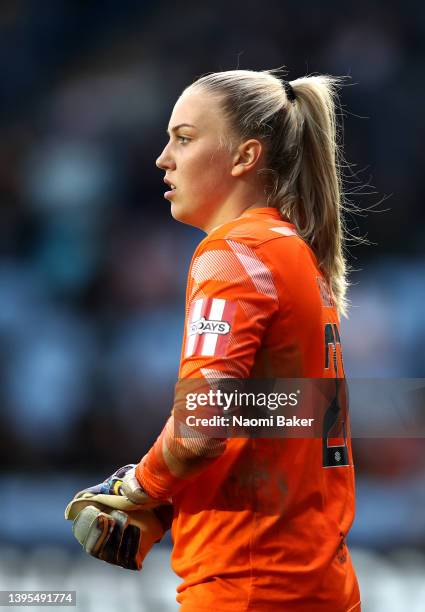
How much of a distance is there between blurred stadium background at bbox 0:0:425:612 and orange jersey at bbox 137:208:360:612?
7.21ft

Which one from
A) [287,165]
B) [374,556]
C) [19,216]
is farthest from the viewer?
[19,216]

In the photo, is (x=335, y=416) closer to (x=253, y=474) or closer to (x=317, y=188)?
(x=253, y=474)

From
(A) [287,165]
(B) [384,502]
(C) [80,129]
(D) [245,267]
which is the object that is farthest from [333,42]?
(D) [245,267]

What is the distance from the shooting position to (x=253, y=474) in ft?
4.53

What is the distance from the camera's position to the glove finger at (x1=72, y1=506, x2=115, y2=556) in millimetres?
1443

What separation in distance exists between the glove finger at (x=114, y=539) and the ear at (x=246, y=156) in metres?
0.61

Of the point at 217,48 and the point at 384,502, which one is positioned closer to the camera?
the point at 384,502

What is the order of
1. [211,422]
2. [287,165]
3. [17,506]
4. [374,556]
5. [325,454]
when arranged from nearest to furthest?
[211,422]
[325,454]
[287,165]
[374,556]
[17,506]

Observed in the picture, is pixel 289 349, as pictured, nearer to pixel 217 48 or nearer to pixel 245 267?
pixel 245 267

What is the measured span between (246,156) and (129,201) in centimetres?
355

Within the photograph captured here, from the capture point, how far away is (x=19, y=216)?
5.06 meters

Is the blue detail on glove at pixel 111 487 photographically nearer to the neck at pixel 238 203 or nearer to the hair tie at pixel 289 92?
the neck at pixel 238 203

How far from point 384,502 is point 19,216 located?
2501 millimetres

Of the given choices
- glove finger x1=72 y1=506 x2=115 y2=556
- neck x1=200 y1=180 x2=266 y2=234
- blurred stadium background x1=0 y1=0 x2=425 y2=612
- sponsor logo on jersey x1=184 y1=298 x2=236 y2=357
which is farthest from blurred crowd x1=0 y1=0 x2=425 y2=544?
sponsor logo on jersey x1=184 y1=298 x2=236 y2=357
